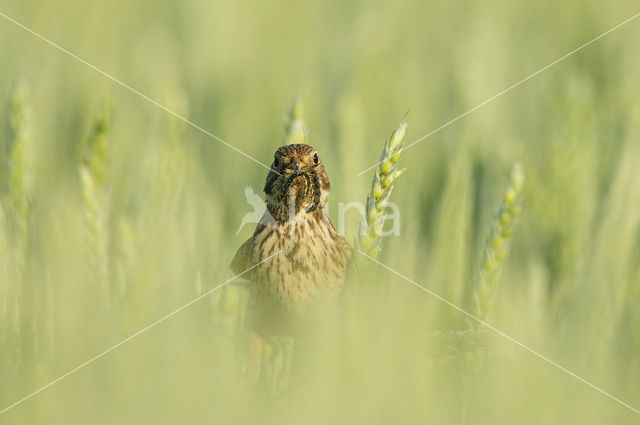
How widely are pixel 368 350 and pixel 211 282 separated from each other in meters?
0.68

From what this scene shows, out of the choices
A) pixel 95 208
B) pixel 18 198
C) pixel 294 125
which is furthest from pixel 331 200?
pixel 18 198

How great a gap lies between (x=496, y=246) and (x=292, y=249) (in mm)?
1050

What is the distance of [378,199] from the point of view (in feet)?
7.04

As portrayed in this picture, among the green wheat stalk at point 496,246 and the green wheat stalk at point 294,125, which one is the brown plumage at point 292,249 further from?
the green wheat stalk at point 496,246

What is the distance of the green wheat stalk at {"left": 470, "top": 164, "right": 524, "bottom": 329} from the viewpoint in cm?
228

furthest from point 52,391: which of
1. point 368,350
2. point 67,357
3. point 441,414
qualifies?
point 441,414

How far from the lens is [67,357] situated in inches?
97.7

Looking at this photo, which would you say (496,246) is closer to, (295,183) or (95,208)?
(295,183)

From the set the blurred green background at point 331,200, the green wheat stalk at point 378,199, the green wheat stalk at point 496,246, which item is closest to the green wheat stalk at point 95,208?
the blurred green background at point 331,200

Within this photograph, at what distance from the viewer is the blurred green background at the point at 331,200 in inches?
93.9

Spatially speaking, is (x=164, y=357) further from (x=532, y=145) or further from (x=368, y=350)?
(x=532, y=145)

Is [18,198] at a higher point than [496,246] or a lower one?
higher

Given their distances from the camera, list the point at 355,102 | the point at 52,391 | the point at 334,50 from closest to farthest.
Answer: the point at 52,391
the point at 355,102
the point at 334,50

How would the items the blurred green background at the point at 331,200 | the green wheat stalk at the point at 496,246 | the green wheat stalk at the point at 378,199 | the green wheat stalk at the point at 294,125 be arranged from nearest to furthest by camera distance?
1. the green wheat stalk at the point at 378,199
2. the green wheat stalk at the point at 496,246
3. the blurred green background at the point at 331,200
4. the green wheat stalk at the point at 294,125
